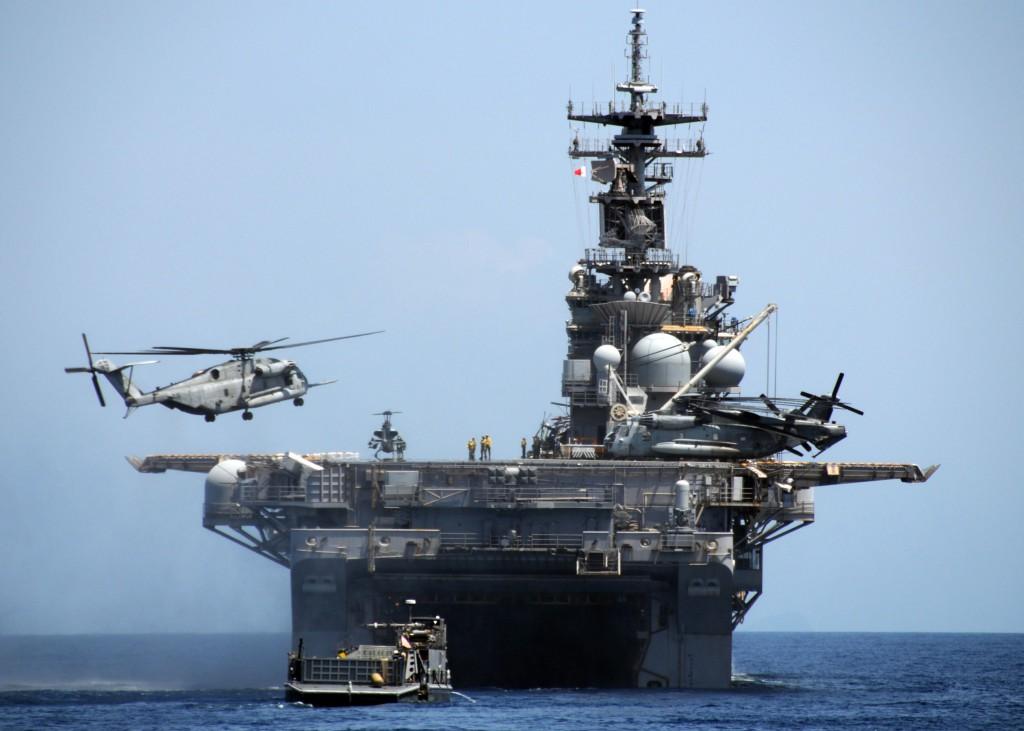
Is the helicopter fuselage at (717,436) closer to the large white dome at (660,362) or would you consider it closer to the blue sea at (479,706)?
the large white dome at (660,362)

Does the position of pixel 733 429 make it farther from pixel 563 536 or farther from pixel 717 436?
pixel 563 536

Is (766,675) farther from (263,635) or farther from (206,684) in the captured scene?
(206,684)

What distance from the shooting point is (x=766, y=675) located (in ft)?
252

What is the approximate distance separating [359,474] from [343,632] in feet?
14.4

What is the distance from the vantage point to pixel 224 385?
55125mm

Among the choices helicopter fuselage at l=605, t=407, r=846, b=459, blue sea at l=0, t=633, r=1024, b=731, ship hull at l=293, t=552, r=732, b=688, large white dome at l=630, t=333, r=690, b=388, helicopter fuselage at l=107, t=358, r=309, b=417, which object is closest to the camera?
blue sea at l=0, t=633, r=1024, b=731

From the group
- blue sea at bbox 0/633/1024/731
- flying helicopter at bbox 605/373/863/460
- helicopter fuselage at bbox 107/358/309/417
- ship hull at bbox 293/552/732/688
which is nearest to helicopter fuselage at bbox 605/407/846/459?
flying helicopter at bbox 605/373/863/460

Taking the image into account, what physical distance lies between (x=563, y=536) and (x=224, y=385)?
34.0 ft

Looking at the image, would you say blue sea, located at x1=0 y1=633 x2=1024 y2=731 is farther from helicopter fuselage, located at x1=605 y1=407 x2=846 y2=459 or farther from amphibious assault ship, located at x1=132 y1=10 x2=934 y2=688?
helicopter fuselage, located at x1=605 y1=407 x2=846 y2=459

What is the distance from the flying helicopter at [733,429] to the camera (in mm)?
55781

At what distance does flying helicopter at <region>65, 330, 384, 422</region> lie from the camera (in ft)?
175

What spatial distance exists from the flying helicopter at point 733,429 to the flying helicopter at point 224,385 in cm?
947

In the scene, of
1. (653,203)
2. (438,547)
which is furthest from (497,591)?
(653,203)

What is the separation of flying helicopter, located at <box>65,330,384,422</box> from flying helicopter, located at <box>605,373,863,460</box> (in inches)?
373
